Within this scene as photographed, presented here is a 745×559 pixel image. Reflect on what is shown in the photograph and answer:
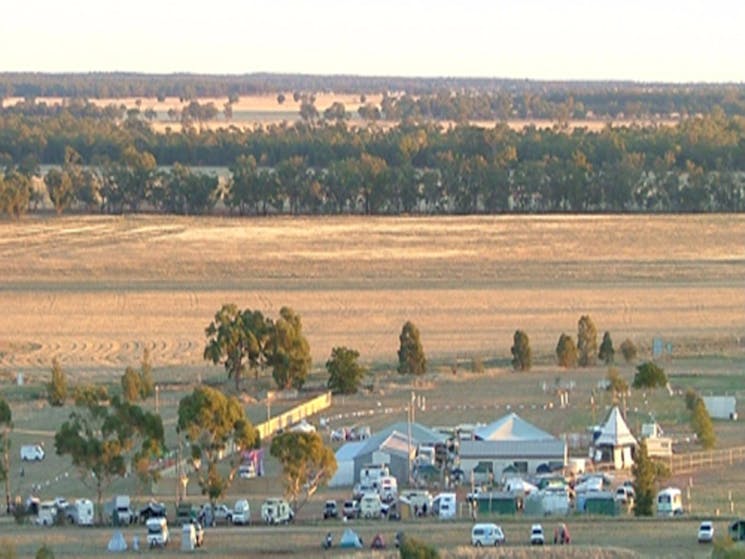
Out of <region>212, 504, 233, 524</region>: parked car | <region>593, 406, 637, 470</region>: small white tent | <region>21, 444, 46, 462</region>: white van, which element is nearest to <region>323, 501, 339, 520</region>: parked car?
<region>212, 504, 233, 524</region>: parked car

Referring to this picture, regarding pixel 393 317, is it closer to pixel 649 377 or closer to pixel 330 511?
pixel 649 377

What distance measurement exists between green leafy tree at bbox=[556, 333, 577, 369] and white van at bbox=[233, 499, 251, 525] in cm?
1242

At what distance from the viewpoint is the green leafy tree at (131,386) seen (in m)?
31.7

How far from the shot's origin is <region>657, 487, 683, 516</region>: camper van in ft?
78.7

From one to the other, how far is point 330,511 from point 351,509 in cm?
24

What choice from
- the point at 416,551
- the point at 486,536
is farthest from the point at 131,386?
the point at 416,551

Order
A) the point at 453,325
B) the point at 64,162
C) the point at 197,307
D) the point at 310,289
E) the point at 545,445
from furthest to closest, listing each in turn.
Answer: the point at 64,162 < the point at 310,289 < the point at 197,307 < the point at 453,325 < the point at 545,445

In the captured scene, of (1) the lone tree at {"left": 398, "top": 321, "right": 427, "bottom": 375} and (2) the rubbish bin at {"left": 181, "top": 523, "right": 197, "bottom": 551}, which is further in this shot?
(1) the lone tree at {"left": 398, "top": 321, "right": 427, "bottom": 375}

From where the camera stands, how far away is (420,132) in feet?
332

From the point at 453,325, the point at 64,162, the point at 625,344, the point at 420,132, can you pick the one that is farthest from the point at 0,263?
the point at 420,132

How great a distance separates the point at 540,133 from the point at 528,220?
30.9 m

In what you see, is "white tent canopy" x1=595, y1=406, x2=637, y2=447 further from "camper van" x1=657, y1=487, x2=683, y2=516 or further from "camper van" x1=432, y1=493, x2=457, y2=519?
"camper van" x1=432, y1=493, x2=457, y2=519

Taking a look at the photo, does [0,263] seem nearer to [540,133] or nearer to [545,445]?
[545,445]

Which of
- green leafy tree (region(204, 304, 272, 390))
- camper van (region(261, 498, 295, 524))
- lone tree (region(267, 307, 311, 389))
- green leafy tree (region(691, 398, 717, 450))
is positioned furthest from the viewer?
green leafy tree (region(204, 304, 272, 390))
